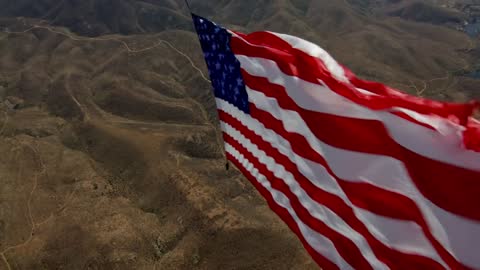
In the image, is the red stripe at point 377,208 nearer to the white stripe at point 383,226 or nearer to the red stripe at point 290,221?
the white stripe at point 383,226

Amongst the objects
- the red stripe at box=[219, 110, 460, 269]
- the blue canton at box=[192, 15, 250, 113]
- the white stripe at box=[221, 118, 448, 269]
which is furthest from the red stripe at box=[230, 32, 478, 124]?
the white stripe at box=[221, 118, 448, 269]

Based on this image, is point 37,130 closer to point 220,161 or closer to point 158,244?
point 220,161

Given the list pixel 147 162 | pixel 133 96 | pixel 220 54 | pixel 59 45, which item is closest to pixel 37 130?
pixel 133 96

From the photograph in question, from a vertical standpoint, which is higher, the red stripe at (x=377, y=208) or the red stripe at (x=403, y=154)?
the red stripe at (x=403, y=154)

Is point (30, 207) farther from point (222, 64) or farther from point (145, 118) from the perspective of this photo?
point (222, 64)

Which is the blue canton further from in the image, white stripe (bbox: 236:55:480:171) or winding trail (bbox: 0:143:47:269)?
winding trail (bbox: 0:143:47:269)

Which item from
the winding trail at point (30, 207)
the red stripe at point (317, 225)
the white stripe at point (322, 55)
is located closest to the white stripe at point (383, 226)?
the red stripe at point (317, 225)

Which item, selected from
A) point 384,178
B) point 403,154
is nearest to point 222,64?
point 384,178
